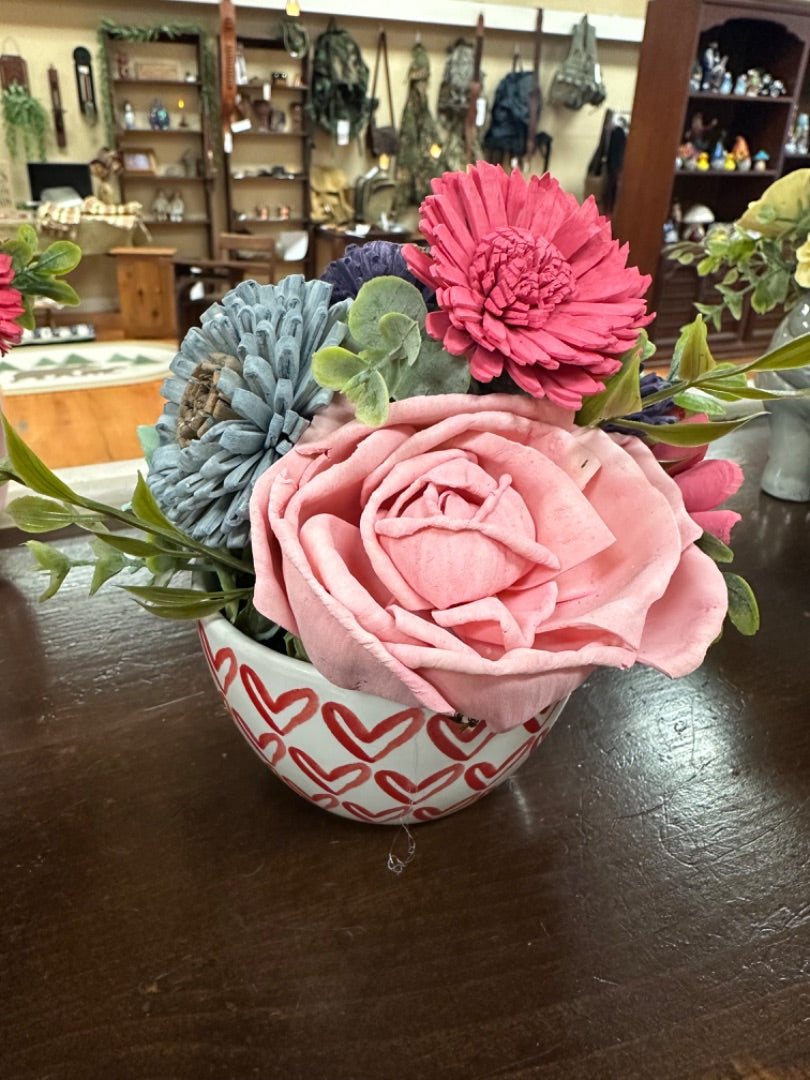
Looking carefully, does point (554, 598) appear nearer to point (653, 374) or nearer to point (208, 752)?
point (653, 374)

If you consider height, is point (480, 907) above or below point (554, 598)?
below

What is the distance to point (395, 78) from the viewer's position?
4484 mm

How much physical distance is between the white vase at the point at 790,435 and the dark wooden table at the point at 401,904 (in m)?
0.39

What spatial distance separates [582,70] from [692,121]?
0.88 m

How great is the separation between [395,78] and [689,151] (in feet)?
5.80

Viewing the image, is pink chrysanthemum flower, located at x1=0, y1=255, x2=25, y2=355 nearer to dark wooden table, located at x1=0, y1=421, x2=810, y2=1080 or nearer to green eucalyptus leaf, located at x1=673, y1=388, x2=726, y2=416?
dark wooden table, located at x1=0, y1=421, x2=810, y2=1080

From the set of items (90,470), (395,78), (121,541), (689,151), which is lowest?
(90,470)

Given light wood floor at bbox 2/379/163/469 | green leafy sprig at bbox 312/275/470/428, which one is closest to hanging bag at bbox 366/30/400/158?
light wood floor at bbox 2/379/163/469

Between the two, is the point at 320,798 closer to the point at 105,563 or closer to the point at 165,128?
the point at 105,563

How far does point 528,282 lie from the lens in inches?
10.7

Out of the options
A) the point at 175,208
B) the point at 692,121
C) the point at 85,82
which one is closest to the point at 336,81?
the point at 175,208

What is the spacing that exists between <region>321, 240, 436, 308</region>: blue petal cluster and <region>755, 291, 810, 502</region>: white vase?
0.60 meters

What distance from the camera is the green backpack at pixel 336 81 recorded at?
4113mm

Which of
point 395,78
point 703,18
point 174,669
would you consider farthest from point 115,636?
point 395,78
